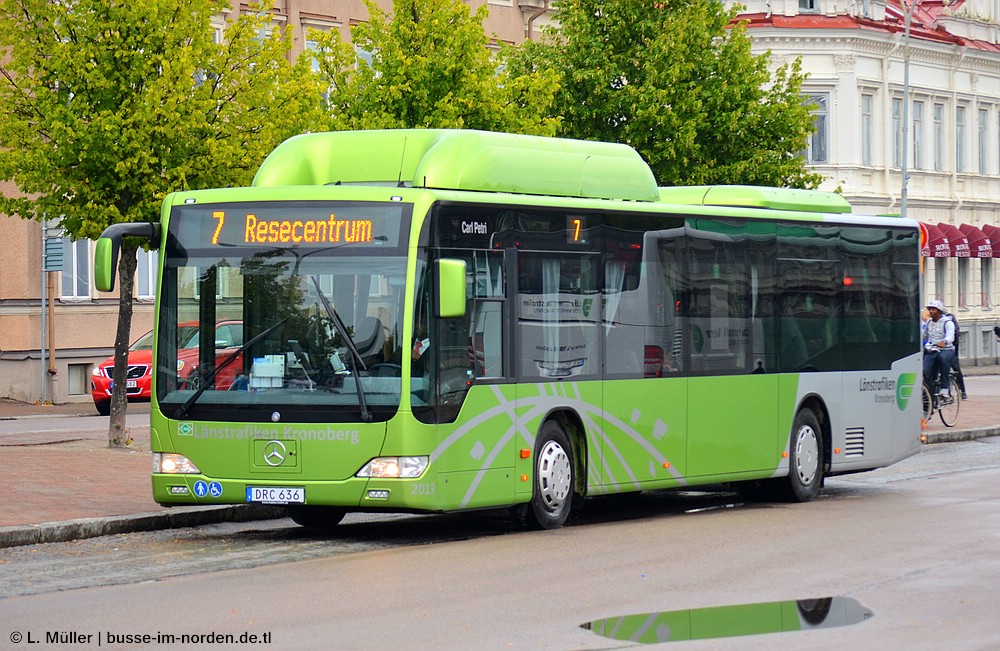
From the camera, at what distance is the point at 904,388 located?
20047 millimetres

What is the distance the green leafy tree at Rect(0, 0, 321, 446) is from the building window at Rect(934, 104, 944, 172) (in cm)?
4158

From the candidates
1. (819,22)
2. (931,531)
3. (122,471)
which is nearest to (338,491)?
(931,531)

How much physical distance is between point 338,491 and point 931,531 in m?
4.53

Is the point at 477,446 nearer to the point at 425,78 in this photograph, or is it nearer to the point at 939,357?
the point at 939,357

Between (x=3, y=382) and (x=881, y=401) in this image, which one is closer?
(x=881, y=401)

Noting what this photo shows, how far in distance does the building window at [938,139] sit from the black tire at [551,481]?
4835 cm

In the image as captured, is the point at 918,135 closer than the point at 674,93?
No

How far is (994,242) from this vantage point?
61062mm

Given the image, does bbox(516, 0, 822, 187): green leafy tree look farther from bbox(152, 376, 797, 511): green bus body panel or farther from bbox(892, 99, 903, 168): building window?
bbox(152, 376, 797, 511): green bus body panel

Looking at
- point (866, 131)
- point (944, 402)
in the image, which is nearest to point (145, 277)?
point (944, 402)

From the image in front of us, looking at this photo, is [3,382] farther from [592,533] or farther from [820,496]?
[592,533]

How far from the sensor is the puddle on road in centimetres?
938

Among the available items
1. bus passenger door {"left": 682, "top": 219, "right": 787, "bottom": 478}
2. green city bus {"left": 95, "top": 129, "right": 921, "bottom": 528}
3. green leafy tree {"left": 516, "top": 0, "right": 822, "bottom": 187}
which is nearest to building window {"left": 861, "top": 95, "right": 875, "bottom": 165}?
green leafy tree {"left": 516, "top": 0, "right": 822, "bottom": 187}

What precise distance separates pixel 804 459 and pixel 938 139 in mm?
45187
